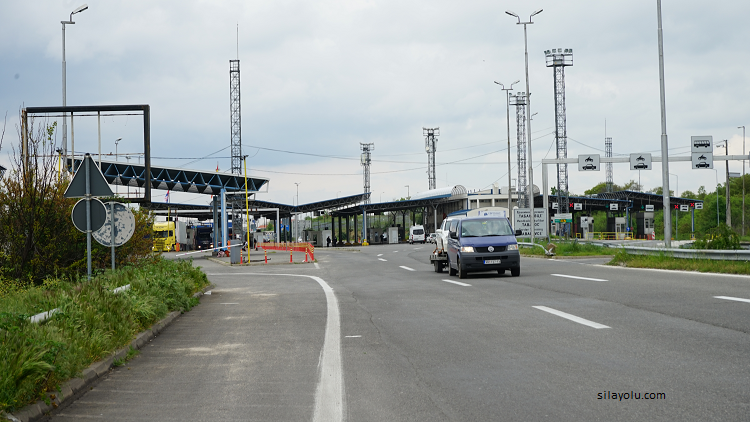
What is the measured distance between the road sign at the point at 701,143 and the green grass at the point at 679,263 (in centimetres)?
1032

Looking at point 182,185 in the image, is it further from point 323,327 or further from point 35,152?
point 323,327

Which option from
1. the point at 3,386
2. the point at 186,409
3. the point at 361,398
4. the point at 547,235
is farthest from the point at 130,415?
the point at 547,235

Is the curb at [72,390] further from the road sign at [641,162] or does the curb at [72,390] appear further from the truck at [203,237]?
the truck at [203,237]

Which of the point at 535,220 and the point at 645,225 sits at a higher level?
the point at 535,220

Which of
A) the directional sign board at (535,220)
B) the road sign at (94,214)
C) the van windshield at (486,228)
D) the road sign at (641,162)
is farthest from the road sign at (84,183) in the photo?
the directional sign board at (535,220)

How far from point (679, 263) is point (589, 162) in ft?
63.2

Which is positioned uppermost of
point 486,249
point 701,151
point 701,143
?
point 701,143

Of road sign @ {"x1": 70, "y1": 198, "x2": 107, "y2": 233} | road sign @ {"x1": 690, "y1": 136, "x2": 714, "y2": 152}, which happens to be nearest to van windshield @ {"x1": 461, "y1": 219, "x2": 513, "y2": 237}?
road sign @ {"x1": 70, "y1": 198, "x2": 107, "y2": 233}

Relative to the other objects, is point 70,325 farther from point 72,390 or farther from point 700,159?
point 700,159

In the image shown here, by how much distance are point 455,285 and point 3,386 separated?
12.9 metres

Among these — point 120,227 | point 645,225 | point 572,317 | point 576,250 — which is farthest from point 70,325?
point 645,225

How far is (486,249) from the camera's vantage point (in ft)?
63.9

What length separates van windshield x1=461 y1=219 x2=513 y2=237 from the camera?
66.2ft

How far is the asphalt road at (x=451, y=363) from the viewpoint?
199 inches
